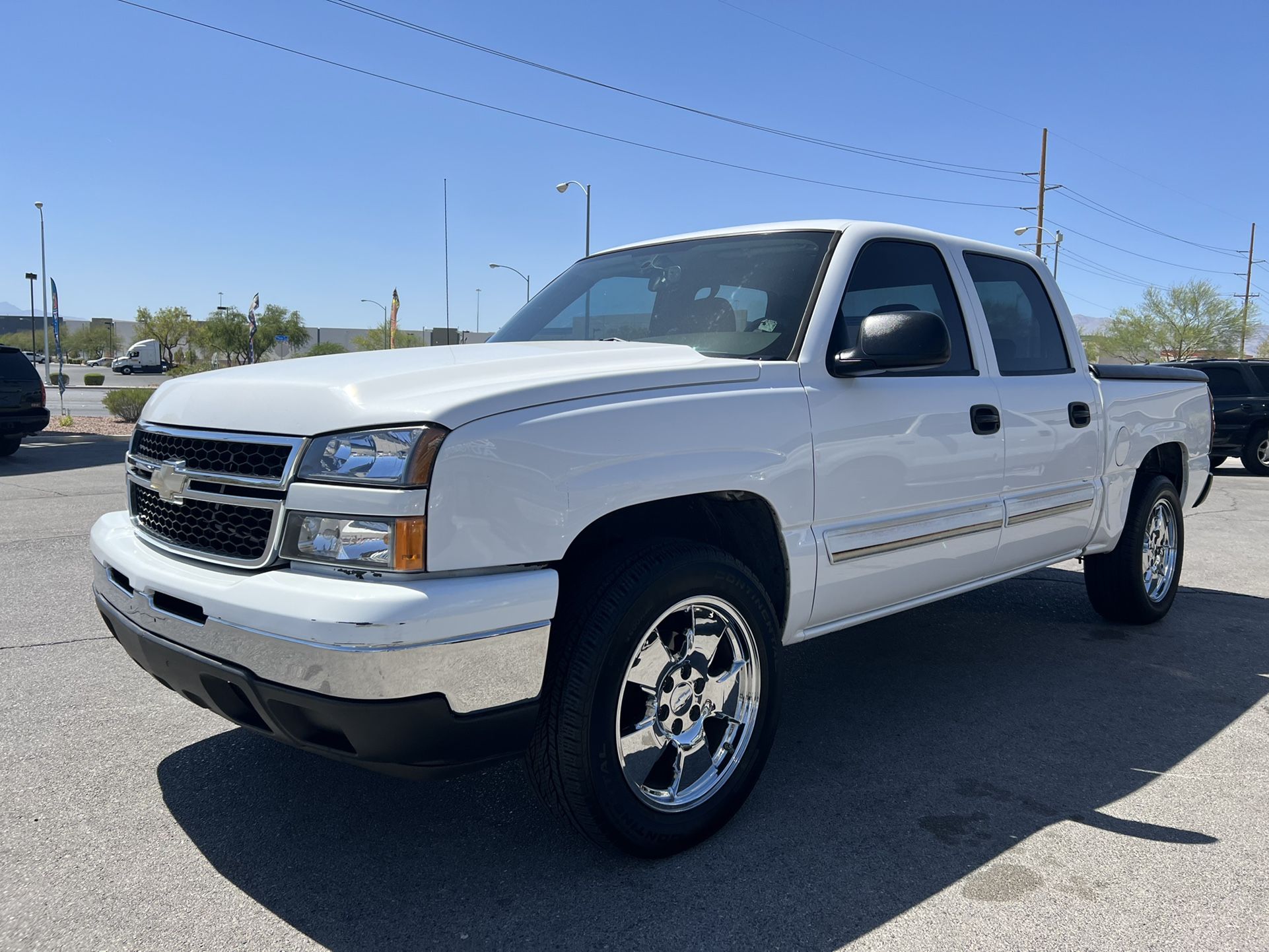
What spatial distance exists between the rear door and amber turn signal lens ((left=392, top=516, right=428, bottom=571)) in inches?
103

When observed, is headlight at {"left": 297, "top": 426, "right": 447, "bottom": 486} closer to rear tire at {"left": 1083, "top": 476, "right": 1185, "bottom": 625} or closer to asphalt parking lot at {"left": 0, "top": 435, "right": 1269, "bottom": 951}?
asphalt parking lot at {"left": 0, "top": 435, "right": 1269, "bottom": 951}

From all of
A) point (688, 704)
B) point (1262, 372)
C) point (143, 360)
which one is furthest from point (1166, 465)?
point (143, 360)

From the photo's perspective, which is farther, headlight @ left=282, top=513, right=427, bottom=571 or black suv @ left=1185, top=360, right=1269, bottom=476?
black suv @ left=1185, top=360, right=1269, bottom=476

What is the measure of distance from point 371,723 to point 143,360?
3009 inches

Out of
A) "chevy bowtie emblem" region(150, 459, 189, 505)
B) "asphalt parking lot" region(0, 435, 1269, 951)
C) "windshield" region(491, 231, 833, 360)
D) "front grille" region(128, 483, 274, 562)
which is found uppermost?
"windshield" region(491, 231, 833, 360)

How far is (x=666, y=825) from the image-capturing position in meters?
2.73

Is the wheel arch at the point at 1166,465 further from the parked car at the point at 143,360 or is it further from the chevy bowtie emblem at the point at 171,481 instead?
the parked car at the point at 143,360

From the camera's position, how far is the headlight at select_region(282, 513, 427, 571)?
224 cm

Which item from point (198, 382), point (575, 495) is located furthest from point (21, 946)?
point (575, 495)

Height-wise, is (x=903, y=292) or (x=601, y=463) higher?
(x=903, y=292)

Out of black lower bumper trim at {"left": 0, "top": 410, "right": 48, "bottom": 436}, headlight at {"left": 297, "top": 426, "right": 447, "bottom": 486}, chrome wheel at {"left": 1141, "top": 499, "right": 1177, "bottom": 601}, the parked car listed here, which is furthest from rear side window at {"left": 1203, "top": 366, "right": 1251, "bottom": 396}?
the parked car

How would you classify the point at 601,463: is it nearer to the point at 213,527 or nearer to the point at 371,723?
the point at 371,723

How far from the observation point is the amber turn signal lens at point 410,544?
224 cm

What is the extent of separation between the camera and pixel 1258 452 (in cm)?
1562
